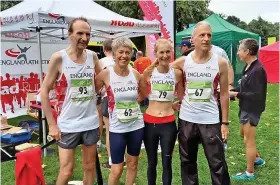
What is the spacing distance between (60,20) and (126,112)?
8.36 ft

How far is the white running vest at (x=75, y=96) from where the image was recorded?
8.68ft

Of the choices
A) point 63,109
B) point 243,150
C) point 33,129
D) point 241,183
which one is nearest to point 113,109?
point 63,109

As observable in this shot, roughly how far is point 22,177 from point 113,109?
38.0 inches

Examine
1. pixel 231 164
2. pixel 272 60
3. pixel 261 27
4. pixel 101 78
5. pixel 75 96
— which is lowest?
pixel 231 164

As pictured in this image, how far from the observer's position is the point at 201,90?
280 cm

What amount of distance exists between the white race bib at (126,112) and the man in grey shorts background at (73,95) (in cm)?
21

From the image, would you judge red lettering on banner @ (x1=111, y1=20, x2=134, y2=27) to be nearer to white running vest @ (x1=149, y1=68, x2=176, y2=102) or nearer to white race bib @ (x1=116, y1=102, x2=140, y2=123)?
white running vest @ (x1=149, y1=68, x2=176, y2=102)

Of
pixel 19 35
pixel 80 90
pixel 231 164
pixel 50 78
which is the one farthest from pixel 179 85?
pixel 19 35

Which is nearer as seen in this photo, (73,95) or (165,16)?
(73,95)

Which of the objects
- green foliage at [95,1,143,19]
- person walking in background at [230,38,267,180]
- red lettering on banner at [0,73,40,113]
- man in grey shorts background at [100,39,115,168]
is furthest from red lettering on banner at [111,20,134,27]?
green foliage at [95,1,143,19]

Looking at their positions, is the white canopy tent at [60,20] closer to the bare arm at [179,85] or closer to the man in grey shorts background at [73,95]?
the man in grey shorts background at [73,95]

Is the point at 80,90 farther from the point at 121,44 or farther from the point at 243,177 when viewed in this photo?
the point at 243,177

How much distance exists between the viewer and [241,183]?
3.76m

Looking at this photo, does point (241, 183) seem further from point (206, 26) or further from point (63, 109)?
point (63, 109)
